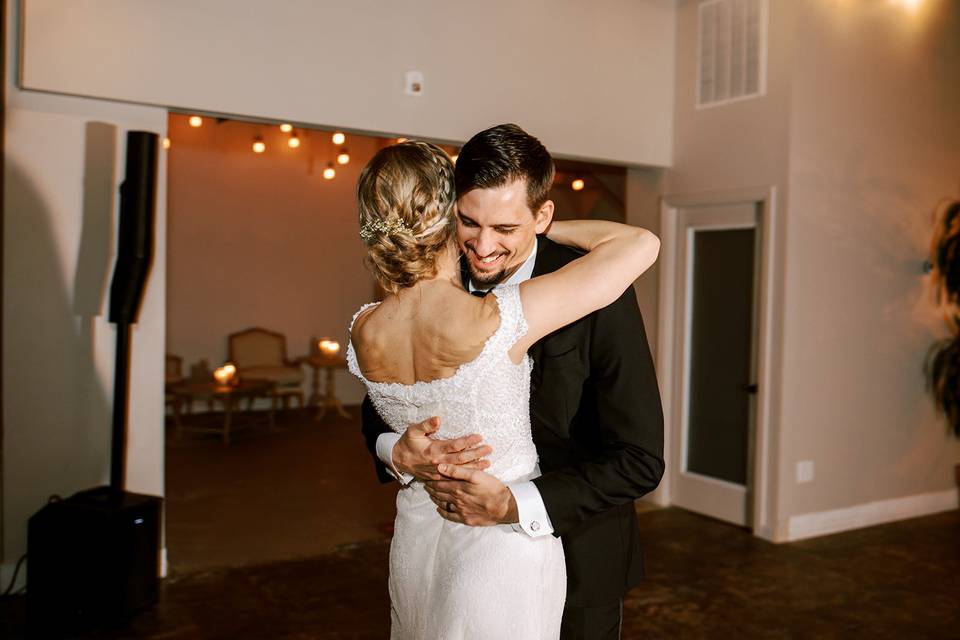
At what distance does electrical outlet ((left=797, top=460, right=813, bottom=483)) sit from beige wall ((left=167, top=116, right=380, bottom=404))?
571 cm

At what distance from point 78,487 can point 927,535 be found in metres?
4.89

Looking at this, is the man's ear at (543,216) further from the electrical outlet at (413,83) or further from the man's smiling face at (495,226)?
the electrical outlet at (413,83)

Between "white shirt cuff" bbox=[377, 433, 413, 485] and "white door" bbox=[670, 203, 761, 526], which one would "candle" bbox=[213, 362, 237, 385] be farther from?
"white shirt cuff" bbox=[377, 433, 413, 485]

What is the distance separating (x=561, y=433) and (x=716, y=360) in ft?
13.4

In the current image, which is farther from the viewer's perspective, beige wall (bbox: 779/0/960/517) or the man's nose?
beige wall (bbox: 779/0/960/517)

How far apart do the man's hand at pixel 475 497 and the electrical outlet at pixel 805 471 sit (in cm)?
405

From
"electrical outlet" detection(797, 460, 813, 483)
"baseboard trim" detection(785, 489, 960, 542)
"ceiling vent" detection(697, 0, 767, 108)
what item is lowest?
"baseboard trim" detection(785, 489, 960, 542)

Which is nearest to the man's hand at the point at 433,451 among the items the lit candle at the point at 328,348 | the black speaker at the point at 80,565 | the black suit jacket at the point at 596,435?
the black suit jacket at the point at 596,435

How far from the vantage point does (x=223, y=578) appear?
426 cm

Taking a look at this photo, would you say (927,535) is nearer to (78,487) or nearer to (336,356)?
(78,487)

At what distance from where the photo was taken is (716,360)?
5578 millimetres

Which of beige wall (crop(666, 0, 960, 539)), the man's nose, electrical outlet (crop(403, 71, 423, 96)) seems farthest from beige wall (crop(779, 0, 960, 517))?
the man's nose

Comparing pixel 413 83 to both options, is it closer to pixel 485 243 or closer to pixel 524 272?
pixel 524 272

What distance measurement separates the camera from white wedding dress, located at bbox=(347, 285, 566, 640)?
1.56 meters
